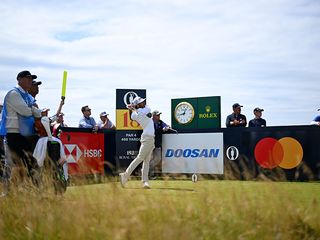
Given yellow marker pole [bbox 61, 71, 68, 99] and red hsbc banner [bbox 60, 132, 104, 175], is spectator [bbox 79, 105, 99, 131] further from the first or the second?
yellow marker pole [bbox 61, 71, 68, 99]

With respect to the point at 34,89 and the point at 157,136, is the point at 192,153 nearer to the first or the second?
the point at 157,136

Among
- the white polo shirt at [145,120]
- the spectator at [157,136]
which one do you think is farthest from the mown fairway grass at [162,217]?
the spectator at [157,136]

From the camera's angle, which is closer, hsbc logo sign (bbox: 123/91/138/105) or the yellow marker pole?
the yellow marker pole

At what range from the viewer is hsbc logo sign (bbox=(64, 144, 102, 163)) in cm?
1469

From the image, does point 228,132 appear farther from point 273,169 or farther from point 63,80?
point 63,80

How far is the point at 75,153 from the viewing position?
1505 centimetres

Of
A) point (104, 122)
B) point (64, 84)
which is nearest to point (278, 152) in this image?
point (104, 122)

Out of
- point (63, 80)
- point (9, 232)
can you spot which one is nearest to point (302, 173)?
point (63, 80)

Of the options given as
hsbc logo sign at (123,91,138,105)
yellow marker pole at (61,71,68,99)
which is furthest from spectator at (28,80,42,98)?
hsbc logo sign at (123,91,138,105)

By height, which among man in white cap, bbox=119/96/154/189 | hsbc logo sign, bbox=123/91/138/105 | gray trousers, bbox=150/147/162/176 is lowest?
gray trousers, bbox=150/147/162/176

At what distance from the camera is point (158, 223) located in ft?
15.8

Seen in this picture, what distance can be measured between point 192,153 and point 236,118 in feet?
5.52

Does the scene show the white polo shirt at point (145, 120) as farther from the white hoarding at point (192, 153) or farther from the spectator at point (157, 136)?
the spectator at point (157, 136)

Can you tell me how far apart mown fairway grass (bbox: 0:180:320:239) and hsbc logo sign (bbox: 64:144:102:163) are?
839 cm
